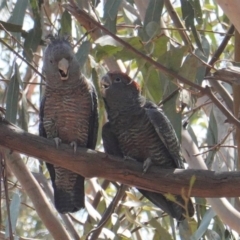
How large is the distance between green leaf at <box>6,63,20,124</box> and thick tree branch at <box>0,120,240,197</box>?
0.86ft

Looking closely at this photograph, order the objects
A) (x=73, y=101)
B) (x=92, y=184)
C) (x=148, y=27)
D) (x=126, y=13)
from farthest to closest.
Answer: (x=92, y=184), (x=126, y=13), (x=73, y=101), (x=148, y=27)

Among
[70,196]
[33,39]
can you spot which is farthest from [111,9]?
[70,196]

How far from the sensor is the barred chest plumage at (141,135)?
253cm

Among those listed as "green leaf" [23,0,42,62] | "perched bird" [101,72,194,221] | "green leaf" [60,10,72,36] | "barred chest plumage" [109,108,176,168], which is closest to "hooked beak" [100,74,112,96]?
"perched bird" [101,72,194,221]

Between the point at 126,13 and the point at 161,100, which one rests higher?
the point at 126,13

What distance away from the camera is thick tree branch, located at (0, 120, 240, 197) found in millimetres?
1913

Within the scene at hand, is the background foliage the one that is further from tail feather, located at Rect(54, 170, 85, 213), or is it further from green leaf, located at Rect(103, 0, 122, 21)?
tail feather, located at Rect(54, 170, 85, 213)

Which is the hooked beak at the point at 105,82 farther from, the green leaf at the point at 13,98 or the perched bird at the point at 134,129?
the green leaf at the point at 13,98

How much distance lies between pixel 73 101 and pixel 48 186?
0.67 metres

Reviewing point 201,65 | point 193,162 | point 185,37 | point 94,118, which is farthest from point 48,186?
point 201,65

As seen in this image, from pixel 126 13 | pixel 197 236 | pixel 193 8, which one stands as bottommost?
pixel 197 236

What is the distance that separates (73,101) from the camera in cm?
255

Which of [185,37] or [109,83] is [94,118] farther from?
[185,37]

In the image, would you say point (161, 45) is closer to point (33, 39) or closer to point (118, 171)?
point (118, 171)
